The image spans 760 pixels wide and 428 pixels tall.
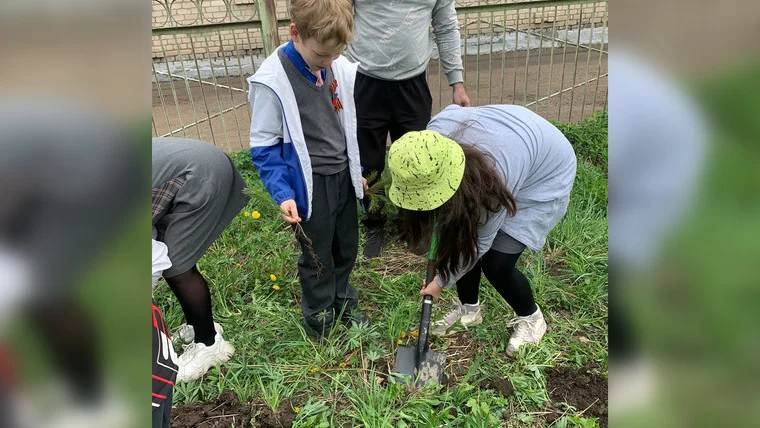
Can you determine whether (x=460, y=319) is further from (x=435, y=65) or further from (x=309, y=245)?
(x=435, y=65)

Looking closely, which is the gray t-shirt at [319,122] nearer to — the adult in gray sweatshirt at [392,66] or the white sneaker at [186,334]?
the adult in gray sweatshirt at [392,66]

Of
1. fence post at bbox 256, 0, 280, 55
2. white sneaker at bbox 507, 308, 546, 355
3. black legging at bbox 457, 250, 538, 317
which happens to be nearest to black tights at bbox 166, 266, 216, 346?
black legging at bbox 457, 250, 538, 317

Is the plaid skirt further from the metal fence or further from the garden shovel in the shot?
the metal fence

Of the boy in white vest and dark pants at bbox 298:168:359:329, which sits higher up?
the boy in white vest

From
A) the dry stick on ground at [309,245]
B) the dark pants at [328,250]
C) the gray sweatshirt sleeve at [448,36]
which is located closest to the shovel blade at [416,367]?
the dark pants at [328,250]

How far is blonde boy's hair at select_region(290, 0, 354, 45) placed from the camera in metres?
1.79

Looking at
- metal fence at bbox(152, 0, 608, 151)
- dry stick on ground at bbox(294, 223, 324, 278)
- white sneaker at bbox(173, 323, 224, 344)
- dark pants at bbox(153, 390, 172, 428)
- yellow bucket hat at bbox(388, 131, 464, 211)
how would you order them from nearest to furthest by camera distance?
dark pants at bbox(153, 390, 172, 428) → yellow bucket hat at bbox(388, 131, 464, 211) → dry stick on ground at bbox(294, 223, 324, 278) → white sneaker at bbox(173, 323, 224, 344) → metal fence at bbox(152, 0, 608, 151)

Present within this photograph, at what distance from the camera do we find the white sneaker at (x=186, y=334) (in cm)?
252

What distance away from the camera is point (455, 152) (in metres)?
1.67

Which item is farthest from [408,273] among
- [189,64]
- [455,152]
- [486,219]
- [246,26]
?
[189,64]

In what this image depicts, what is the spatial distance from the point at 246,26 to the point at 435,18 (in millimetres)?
1683

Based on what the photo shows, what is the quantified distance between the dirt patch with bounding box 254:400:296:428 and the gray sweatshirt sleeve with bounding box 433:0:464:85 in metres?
2.19
